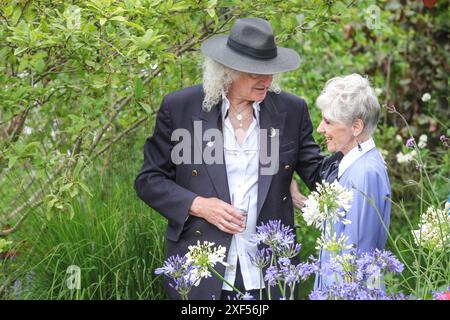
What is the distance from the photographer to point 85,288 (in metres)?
3.97

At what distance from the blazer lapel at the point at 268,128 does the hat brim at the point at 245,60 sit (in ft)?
0.58

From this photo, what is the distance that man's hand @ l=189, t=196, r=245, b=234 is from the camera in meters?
3.28

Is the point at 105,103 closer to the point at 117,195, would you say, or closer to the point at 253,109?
the point at 117,195

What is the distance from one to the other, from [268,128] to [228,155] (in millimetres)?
199

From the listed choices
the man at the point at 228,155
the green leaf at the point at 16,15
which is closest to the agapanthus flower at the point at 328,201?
the man at the point at 228,155

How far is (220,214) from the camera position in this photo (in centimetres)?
330

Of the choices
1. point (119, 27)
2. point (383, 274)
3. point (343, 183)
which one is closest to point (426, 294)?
point (383, 274)

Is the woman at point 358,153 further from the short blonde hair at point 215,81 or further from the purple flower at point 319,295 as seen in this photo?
the purple flower at point 319,295

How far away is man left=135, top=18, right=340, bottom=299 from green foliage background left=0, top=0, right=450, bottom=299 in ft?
0.79

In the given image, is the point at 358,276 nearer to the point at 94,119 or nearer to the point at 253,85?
the point at 253,85

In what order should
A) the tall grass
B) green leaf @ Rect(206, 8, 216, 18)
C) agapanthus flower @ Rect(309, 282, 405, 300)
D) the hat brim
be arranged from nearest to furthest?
1. agapanthus flower @ Rect(309, 282, 405, 300)
2. the hat brim
3. green leaf @ Rect(206, 8, 216, 18)
4. the tall grass

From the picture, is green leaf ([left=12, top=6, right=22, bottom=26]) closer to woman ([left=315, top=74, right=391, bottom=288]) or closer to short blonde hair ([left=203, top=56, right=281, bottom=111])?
short blonde hair ([left=203, top=56, right=281, bottom=111])

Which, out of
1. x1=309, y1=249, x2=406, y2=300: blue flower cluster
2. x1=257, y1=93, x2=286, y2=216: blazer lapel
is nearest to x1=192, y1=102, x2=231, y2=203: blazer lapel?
x1=257, y1=93, x2=286, y2=216: blazer lapel

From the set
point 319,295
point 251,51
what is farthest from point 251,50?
point 319,295
